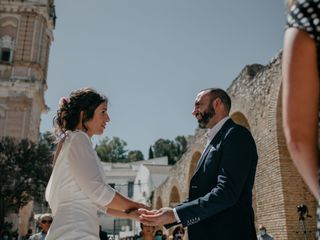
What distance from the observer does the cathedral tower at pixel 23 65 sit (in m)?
30.8

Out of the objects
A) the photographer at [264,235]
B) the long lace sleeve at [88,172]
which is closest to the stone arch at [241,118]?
the photographer at [264,235]

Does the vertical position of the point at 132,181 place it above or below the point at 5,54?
below

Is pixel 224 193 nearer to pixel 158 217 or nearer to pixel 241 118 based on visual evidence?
pixel 158 217

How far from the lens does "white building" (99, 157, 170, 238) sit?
1703 inches

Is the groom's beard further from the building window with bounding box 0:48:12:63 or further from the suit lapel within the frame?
the building window with bounding box 0:48:12:63

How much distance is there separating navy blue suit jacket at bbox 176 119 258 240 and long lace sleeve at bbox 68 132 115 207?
0.58 m

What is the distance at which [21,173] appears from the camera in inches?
924

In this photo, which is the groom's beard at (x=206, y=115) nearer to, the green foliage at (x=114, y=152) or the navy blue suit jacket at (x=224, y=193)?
the navy blue suit jacket at (x=224, y=193)

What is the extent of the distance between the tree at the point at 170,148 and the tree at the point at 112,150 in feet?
22.7

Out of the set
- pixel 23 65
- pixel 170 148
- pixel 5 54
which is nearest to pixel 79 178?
pixel 23 65

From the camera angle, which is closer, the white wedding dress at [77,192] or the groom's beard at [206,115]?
the white wedding dress at [77,192]

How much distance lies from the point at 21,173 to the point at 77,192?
2245 centimetres

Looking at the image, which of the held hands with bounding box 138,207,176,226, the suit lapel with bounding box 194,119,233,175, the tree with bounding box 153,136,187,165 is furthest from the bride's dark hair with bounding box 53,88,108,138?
the tree with bounding box 153,136,187,165

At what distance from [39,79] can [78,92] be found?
31.5 metres
